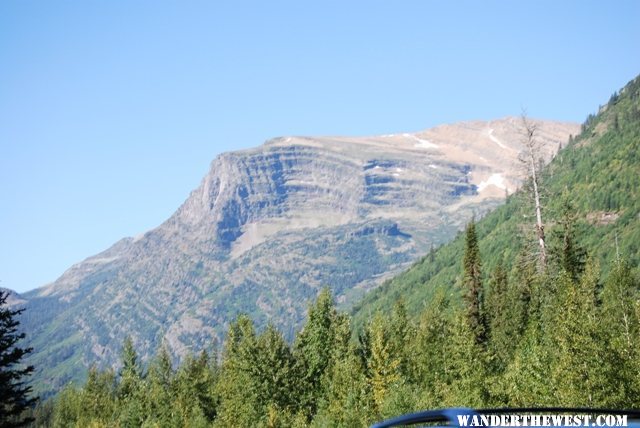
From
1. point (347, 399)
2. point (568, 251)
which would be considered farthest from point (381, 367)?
point (568, 251)

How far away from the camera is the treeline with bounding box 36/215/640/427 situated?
1606 inches

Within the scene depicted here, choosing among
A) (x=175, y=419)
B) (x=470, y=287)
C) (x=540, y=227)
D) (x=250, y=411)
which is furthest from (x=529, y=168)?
(x=175, y=419)

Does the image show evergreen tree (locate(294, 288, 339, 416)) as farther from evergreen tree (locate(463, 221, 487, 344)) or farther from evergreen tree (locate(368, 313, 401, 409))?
evergreen tree (locate(463, 221, 487, 344))

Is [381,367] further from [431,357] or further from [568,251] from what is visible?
[568,251]

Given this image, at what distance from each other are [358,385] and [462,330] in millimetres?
11855

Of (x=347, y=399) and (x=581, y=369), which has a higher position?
(x=581, y=369)

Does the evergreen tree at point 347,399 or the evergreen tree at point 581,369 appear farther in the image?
the evergreen tree at point 347,399

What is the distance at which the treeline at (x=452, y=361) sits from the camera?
4078 cm

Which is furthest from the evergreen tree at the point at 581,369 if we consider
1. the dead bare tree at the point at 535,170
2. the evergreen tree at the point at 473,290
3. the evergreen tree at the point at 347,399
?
the evergreen tree at the point at 473,290

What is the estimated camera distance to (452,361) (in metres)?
68.2

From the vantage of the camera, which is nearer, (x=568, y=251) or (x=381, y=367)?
(x=381, y=367)

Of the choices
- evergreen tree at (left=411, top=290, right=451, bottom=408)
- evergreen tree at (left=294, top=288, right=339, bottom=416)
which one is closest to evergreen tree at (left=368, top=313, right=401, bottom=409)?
evergreen tree at (left=411, top=290, right=451, bottom=408)

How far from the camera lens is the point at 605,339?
40688 millimetres

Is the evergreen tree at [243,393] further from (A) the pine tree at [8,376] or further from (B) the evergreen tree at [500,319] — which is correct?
(A) the pine tree at [8,376]
